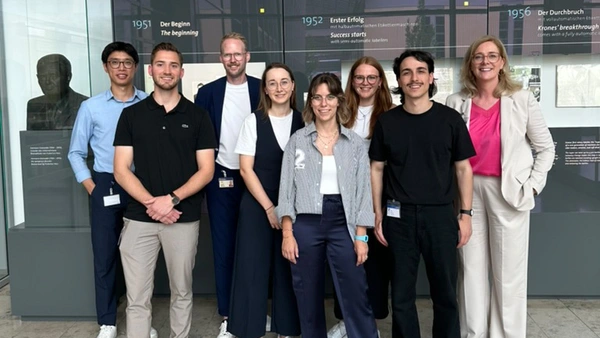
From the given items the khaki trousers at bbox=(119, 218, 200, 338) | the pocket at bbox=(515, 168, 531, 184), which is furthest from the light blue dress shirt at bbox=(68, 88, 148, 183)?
the pocket at bbox=(515, 168, 531, 184)

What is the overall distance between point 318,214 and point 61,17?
2533 mm

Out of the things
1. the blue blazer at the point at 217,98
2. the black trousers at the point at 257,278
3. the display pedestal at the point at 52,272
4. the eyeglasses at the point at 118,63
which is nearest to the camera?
the black trousers at the point at 257,278

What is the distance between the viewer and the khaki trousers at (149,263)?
296 cm

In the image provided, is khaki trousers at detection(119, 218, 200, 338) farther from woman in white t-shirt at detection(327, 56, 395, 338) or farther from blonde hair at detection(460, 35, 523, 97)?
blonde hair at detection(460, 35, 523, 97)

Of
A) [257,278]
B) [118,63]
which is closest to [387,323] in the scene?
[257,278]

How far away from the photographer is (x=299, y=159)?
2.79 m

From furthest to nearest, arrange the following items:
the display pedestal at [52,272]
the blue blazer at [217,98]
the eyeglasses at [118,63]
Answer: the display pedestal at [52,272] → the blue blazer at [217,98] → the eyeglasses at [118,63]

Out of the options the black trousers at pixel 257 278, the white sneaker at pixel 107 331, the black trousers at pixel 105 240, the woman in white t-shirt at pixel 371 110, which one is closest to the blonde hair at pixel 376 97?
the woman in white t-shirt at pixel 371 110

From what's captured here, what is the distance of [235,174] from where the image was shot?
11.0 feet

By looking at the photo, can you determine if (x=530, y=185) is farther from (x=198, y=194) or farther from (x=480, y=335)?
(x=198, y=194)

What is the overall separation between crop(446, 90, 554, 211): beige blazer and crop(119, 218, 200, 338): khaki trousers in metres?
1.73

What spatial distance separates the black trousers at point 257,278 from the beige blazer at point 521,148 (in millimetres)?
1287

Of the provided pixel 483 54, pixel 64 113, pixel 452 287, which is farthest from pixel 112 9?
pixel 452 287

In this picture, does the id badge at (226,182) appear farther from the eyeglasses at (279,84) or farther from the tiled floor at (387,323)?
the tiled floor at (387,323)
